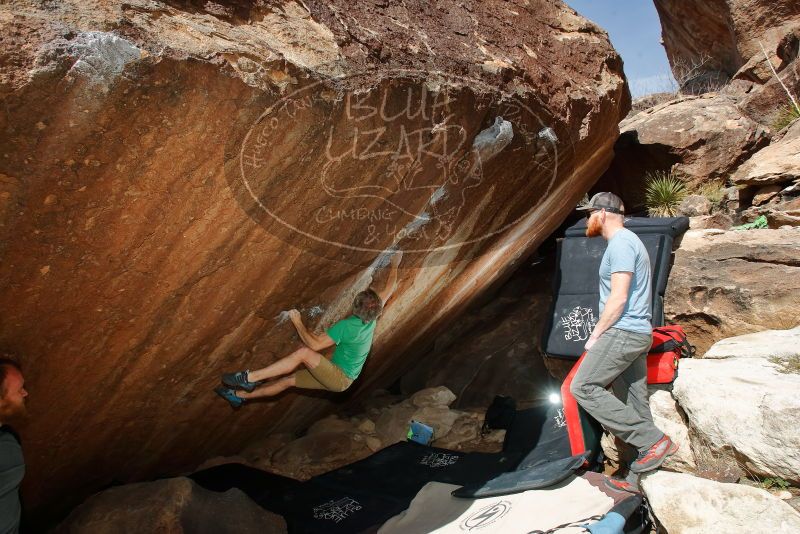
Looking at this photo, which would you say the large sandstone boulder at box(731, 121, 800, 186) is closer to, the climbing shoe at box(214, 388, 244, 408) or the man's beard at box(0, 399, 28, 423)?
the climbing shoe at box(214, 388, 244, 408)

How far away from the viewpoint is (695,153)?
7426mm

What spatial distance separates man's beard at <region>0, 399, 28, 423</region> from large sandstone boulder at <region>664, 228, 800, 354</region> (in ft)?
15.1

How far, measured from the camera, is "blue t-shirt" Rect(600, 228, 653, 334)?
3169 millimetres

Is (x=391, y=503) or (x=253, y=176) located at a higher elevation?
(x=253, y=176)

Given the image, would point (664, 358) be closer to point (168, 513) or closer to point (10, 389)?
point (168, 513)

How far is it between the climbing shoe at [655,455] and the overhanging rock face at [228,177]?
2.02m

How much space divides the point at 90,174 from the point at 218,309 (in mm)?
1212

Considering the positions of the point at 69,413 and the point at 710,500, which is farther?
the point at 69,413

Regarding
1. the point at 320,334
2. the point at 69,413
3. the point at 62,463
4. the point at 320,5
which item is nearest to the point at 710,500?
the point at 320,334

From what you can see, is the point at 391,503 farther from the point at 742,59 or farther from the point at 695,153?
the point at 742,59

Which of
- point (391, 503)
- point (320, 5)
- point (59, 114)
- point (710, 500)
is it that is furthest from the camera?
point (391, 503)

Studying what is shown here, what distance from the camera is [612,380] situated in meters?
3.28

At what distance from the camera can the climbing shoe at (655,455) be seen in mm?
3055

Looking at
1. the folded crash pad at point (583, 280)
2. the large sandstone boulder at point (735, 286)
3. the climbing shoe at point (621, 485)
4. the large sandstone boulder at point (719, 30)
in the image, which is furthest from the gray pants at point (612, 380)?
the large sandstone boulder at point (719, 30)
